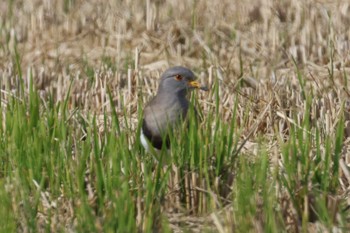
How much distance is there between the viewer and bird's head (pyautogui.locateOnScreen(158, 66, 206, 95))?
6.16 meters

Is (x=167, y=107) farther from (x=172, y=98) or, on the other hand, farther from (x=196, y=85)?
(x=196, y=85)

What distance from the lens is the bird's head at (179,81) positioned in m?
6.16

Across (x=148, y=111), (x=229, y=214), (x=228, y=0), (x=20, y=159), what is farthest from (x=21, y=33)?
(x=229, y=214)

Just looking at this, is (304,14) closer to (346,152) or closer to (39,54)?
(39,54)

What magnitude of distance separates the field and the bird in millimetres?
105

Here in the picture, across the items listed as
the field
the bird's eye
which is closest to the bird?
the bird's eye

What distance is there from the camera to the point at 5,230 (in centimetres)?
395

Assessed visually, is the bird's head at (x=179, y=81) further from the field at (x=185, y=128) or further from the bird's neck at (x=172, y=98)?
the field at (x=185, y=128)

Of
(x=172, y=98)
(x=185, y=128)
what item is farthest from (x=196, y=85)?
(x=185, y=128)

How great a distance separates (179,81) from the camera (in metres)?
6.21

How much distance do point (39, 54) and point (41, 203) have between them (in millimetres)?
3409

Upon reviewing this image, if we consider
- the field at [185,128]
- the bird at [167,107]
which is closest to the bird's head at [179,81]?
the bird at [167,107]

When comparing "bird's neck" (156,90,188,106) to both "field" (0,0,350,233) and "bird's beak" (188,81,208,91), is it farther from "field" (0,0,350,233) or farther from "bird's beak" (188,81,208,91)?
"field" (0,0,350,233)

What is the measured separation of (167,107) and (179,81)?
0.90 ft
